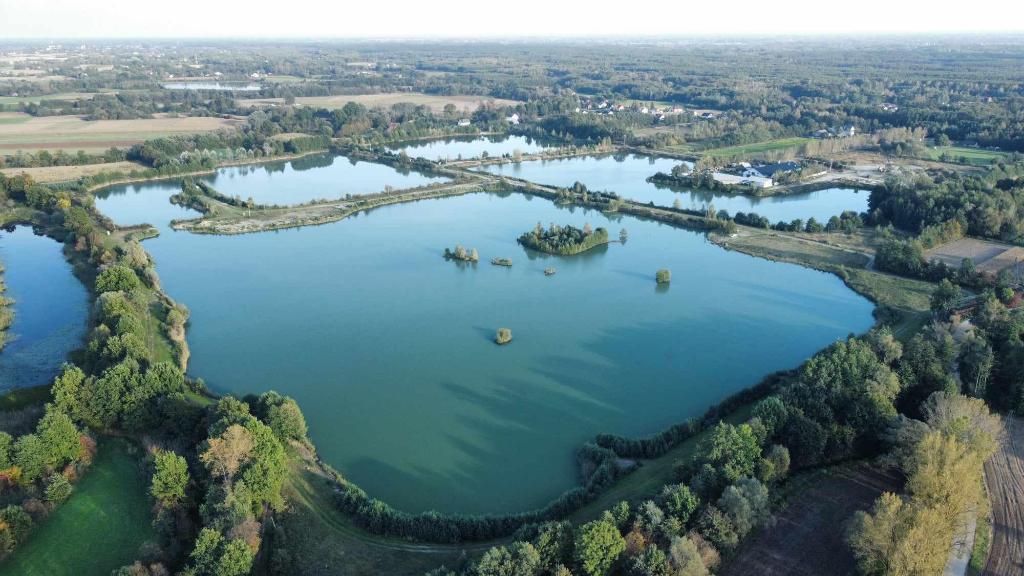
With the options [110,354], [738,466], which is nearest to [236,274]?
[110,354]

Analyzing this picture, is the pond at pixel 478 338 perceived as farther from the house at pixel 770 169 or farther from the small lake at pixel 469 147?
the small lake at pixel 469 147

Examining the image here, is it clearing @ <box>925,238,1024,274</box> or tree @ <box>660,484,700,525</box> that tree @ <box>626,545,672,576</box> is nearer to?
tree @ <box>660,484,700,525</box>

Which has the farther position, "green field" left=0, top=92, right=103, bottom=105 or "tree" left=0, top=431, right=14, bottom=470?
"green field" left=0, top=92, right=103, bottom=105

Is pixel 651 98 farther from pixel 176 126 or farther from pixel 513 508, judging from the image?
pixel 513 508

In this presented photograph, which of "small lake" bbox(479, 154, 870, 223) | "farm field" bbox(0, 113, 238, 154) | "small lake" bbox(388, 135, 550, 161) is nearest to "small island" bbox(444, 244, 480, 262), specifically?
"small lake" bbox(479, 154, 870, 223)

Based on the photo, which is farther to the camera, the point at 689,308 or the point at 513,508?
the point at 689,308

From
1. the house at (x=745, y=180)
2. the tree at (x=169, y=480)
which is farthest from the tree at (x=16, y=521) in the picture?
the house at (x=745, y=180)

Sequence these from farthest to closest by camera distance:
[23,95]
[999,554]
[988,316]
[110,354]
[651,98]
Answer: [651,98], [23,95], [988,316], [110,354], [999,554]
